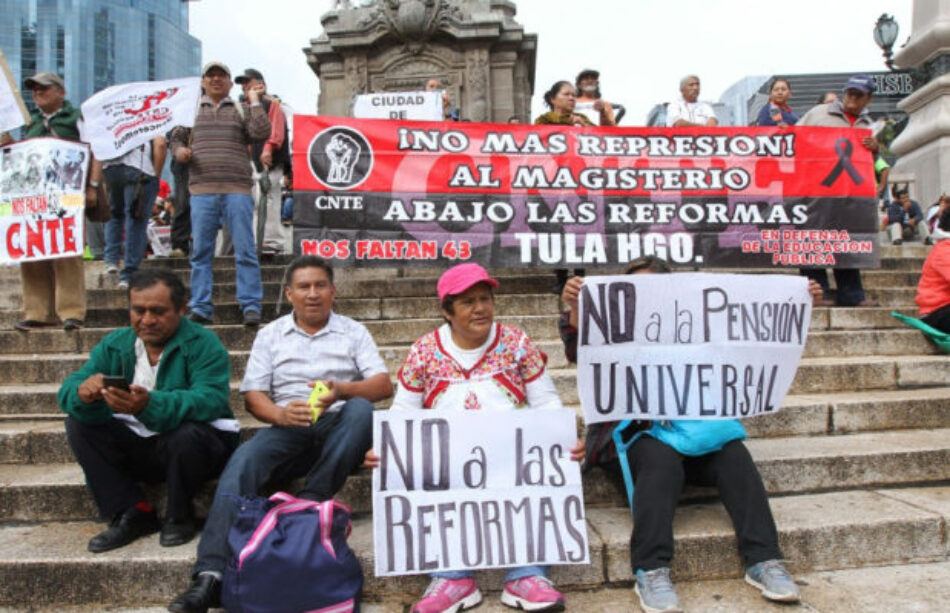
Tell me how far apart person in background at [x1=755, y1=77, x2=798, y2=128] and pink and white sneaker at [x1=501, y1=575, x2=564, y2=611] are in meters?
6.42

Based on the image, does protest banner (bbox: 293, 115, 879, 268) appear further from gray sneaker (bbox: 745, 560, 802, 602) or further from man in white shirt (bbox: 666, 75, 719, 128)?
gray sneaker (bbox: 745, 560, 802, 602)

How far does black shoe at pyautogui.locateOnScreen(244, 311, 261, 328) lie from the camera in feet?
16.6

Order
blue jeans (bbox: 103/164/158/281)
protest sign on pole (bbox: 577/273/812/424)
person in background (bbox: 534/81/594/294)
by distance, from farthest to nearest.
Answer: person in background (bbox: 534/81/594/294), blue jeans (bbox: 103/164/158/281), protest sign on pole (bbox: 577/273/812/424)

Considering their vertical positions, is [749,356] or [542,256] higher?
A: [542,256]

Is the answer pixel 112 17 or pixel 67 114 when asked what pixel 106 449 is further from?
pixel 112 17

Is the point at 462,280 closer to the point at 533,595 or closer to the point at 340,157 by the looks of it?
the point at 533,595

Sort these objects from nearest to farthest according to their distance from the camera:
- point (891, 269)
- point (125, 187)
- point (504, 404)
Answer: point (504, 404), point (125, 187), point (891, 269)

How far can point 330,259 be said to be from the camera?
5355 mm

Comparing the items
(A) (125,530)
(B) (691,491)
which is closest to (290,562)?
(A) (125,530)

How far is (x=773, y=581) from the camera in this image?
2660 mm

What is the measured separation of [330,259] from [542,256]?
1.75m

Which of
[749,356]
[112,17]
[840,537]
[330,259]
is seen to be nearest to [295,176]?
[330,259]

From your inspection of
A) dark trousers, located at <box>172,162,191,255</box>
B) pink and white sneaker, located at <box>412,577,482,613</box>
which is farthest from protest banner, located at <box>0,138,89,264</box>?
pink and white sneaker, located at <box>412,577,482,613</box>

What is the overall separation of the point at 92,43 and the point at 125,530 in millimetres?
79270
